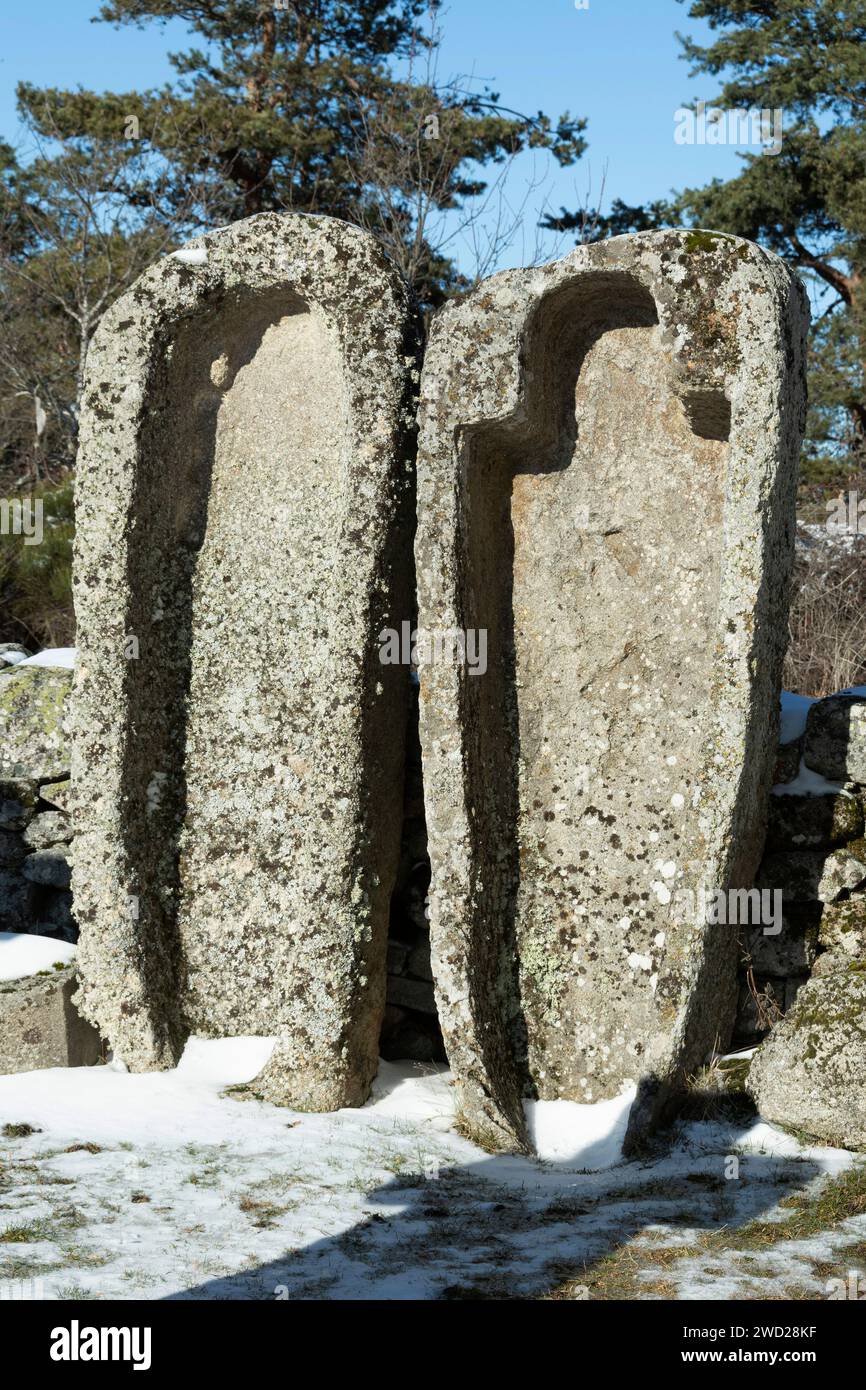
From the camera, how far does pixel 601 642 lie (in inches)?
194

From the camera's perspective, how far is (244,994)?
5105 millimetres

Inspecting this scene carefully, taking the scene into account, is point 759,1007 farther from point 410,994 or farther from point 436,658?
point 436,658

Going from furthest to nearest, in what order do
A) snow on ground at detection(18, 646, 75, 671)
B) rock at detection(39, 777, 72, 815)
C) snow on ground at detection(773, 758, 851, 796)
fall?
snow on ground at detection(18, 646, 75, 671) → rock at detection(39, 777, 72, 815) → snow on ground at detection(773, 758, 851, 796)

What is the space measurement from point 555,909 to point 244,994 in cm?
117

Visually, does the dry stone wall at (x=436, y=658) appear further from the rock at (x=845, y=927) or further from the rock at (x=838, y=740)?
the rock at (x=838, y=740)

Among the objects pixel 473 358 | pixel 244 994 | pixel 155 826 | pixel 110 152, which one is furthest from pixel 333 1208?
→ pixel 110 152

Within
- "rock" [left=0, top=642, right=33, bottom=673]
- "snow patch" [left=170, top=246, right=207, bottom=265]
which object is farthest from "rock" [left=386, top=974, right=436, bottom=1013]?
"rock" [left=0, top=642, right=33, bottom=673]

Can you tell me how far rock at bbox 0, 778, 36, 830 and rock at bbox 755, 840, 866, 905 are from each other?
3.23m

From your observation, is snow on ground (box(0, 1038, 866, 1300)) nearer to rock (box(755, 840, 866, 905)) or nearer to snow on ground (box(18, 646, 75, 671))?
rock (box(755, 840, 866, 905))

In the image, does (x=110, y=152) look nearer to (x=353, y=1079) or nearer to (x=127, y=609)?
(x=127, y=609)

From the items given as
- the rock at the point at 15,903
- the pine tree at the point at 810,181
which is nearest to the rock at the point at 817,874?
the rock at the point at 15,903

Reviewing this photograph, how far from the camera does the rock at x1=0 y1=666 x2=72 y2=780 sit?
643 cm

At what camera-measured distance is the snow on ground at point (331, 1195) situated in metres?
3.33

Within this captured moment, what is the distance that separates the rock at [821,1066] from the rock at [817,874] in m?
0.54
